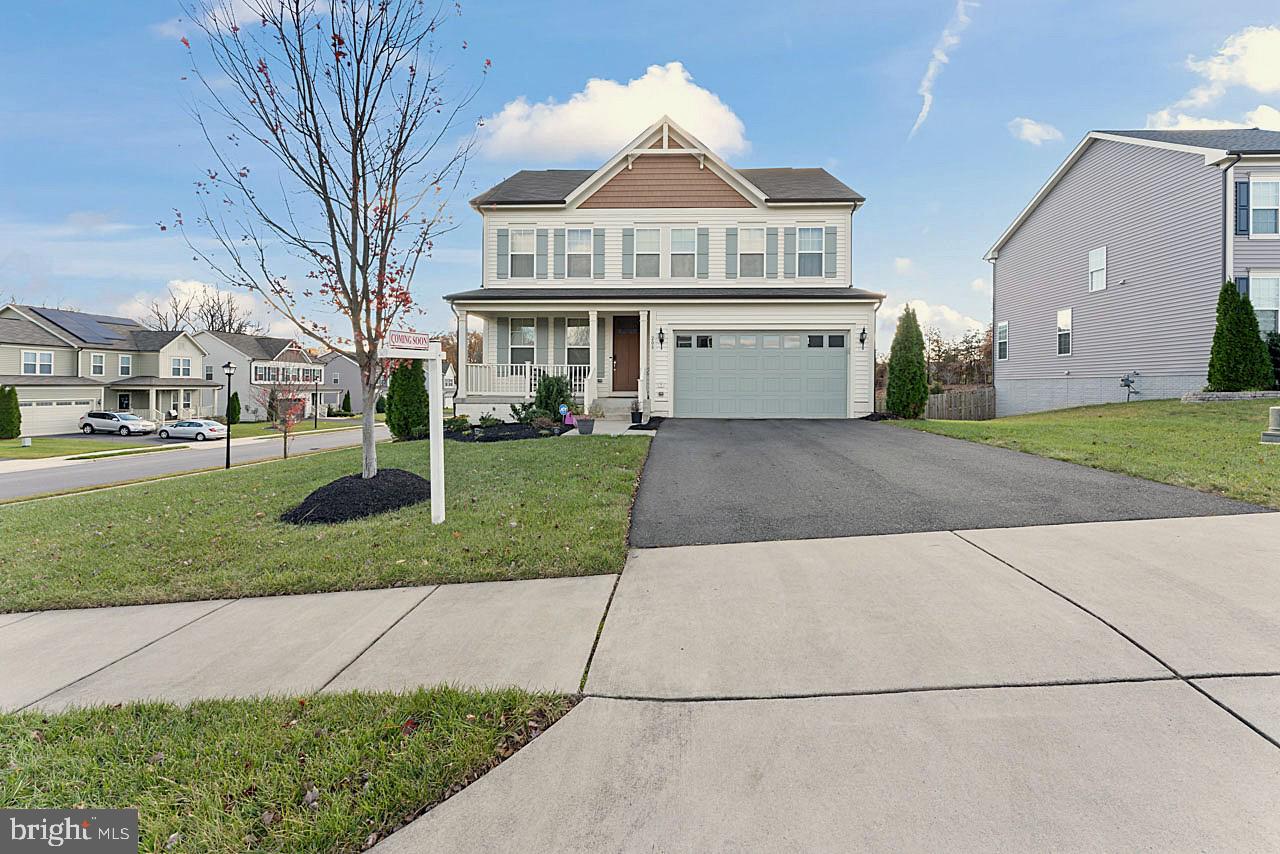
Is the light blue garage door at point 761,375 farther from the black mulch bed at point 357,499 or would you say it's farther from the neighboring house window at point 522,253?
the black mulch bed at point 357,499

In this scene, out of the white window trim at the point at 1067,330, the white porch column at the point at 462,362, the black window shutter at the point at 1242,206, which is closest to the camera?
the black window shutter at the point at 1242,206

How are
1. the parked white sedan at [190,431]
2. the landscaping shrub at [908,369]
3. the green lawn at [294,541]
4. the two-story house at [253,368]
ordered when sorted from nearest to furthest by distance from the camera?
the green lawn at [294,541], the landscaping shrub at [908,369], the parked white sedan at [190,431], the two-story house at [253,368]

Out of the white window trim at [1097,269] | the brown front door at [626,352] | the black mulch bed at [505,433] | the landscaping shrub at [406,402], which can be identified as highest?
the white window trim at [1097,269]

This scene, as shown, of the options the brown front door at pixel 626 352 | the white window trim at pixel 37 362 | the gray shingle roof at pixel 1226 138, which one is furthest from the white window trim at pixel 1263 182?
the white window trim at pixel 37 362

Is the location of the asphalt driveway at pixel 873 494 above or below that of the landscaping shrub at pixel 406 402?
below

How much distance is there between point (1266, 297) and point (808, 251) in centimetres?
1170

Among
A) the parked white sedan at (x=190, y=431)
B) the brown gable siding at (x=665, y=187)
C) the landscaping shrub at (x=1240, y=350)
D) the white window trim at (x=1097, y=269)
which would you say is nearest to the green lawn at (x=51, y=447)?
the parked white sedan at (x=190, y=431)

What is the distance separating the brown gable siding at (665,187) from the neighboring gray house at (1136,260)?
11.7 meters

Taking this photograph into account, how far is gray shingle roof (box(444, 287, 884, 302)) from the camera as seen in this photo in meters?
17.4

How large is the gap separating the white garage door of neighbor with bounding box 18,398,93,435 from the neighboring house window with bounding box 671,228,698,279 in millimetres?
39764

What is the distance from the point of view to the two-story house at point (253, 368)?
5028 cm

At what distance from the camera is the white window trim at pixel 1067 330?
21.3 meters

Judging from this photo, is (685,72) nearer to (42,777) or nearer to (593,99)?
(593,99)

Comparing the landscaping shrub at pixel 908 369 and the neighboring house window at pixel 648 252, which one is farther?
the neighboring house window at pixel 648 252
